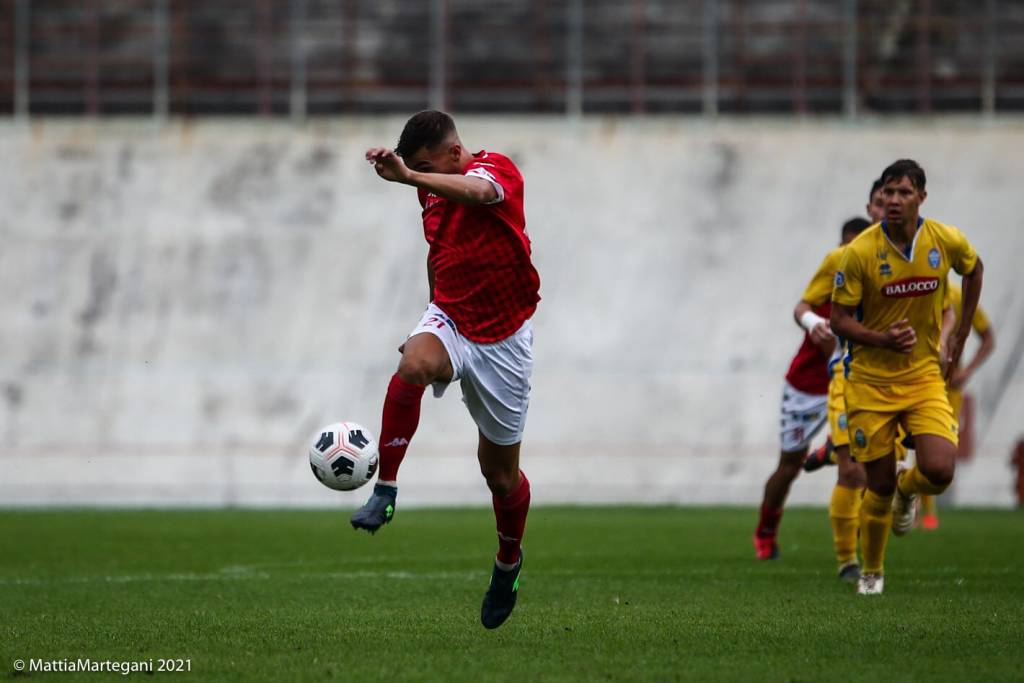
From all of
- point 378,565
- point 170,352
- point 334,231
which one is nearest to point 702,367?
point 334,231

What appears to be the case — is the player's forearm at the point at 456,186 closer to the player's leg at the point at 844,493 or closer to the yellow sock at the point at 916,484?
the yellow sock at the point at 916,484

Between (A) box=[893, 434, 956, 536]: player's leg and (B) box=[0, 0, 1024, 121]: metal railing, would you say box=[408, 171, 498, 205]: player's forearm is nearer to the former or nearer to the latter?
(A) box=[893, 434, 956, 536]: player's leg

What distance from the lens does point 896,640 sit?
661 cm

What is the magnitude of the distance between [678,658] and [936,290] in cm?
333

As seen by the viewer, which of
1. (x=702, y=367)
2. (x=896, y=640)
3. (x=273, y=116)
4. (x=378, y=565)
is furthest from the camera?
(x=273, y=116)

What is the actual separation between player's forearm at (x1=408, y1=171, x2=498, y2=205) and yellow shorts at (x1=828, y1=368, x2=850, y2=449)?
4.07 m

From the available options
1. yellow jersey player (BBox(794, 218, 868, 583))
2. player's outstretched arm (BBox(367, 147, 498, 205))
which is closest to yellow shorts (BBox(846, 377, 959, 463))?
yellow jersey player (BBox(794, 218, 868, 583))

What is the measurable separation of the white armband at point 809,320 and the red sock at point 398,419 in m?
4.18

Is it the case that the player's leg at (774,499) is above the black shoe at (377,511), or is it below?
below

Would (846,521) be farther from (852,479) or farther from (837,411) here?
(837,411)

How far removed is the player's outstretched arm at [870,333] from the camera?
8.33 m

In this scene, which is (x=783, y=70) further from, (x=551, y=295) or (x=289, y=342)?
(x=289, y=342)

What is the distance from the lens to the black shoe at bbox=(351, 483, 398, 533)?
5.99 meters

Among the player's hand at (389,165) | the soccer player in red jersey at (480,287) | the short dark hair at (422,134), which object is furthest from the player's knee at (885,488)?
the player's hand at (389,165)
